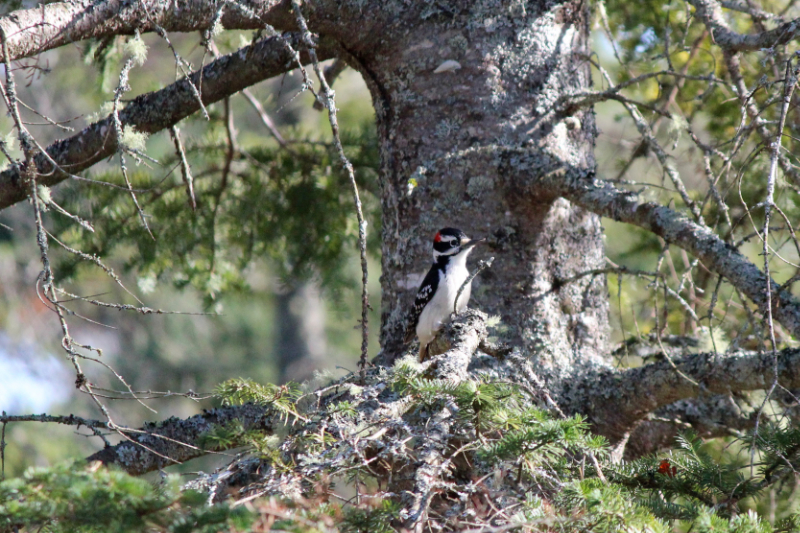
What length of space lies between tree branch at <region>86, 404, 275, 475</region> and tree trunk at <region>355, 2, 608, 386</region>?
0.89 metres

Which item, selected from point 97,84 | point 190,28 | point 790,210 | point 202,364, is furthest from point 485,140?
point 202,364

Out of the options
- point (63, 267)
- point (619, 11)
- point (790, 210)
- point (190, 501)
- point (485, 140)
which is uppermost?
point (619, 11)

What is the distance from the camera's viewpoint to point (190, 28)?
3.13m

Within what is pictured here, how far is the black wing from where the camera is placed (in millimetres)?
3469

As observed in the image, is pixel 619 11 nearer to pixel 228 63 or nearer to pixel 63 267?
pixel 228 63

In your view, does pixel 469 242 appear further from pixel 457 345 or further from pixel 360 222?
pixel 360 222

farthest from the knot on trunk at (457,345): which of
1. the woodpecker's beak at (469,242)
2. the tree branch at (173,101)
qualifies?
the tree branch at (173,101)

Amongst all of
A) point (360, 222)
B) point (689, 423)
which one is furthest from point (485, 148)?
point (689, 423)

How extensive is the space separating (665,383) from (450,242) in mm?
1390

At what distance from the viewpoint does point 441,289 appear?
4.51m

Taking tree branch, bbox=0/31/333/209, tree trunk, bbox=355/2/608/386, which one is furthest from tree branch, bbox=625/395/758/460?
tree branch, bbox=0/31/333/209

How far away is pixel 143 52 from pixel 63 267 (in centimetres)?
233

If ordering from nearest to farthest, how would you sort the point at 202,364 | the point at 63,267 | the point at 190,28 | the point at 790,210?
the point at 190,28 → the point at 790,210 → the point at 63,267 → the point at 202,364

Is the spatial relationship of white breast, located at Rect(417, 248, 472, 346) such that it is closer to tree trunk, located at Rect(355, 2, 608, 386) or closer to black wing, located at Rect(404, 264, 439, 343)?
black wing, located at Rect(404, 264, 439, 343)
